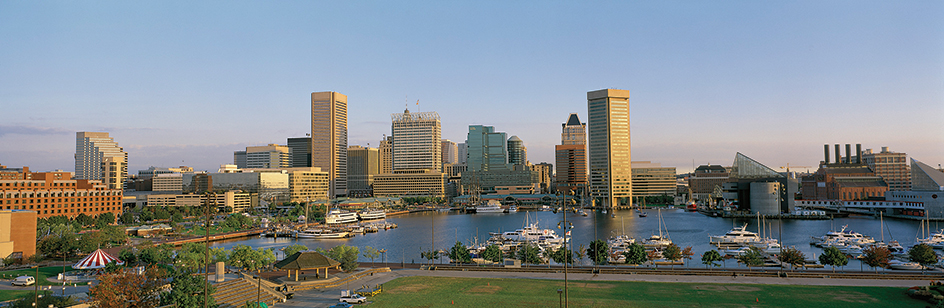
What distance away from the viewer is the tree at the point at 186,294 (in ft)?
105

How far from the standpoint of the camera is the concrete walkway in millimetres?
42125

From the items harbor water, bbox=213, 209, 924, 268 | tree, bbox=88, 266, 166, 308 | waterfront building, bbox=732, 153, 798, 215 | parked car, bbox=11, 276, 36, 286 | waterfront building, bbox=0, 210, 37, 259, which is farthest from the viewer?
waterfront building, bbox=732, 153, 798, 215

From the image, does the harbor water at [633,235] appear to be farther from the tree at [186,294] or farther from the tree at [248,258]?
the tree at [186,294]

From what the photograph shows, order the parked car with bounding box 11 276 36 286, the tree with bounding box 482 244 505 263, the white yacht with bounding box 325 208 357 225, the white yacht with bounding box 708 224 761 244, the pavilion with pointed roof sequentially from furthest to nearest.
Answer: the white yacht with bounding box 325 208 357 225 < the white yacht with bounding box 708 224 761 244 < the tree with bounding box 482 244 505 263 < the pavilion with pointed roof < the parked car with bounding box 11 276 36 286

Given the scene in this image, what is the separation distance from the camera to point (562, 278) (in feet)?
158

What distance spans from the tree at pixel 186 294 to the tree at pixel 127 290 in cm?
93

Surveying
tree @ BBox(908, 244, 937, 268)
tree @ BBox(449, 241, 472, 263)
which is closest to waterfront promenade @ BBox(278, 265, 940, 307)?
tree @ BBox(449, 241, 472, 263)

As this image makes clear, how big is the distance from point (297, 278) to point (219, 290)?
9.00 metres

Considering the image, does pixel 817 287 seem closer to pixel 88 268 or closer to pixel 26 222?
pixel 88 268

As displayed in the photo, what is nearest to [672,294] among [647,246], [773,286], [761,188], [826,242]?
[773,286]

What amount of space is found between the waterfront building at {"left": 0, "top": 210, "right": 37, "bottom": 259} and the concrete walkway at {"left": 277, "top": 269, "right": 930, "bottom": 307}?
40853 millimetres

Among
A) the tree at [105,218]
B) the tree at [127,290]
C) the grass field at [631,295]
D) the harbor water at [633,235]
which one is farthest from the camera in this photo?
the tree at [105,218]

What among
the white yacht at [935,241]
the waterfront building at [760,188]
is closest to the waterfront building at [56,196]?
the white yacht at [935,241]

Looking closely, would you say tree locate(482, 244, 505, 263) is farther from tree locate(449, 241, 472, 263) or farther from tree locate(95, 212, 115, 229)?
tree locate(95, 212, 115, 229)
